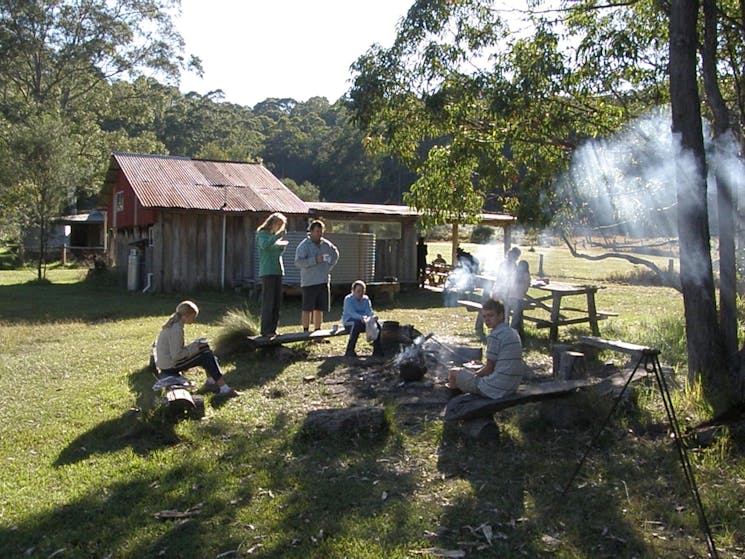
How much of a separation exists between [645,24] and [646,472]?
23.3 feet

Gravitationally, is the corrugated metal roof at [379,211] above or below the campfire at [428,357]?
above

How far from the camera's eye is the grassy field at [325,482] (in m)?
3.81

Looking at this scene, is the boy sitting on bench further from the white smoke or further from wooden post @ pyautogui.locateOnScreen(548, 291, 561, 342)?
wooden post @ pyautogui.locateOnScreen(548, 291, 561, 342)

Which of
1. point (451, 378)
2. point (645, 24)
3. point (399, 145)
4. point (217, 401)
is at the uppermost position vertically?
point (645, 24)

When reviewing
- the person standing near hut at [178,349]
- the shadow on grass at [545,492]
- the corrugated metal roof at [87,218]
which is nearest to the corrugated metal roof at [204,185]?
the person standing near hut at [178,349]

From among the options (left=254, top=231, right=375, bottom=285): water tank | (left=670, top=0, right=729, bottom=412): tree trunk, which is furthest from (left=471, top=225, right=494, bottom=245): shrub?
(left=670, top=0, right=729, bottom=412): tree trunk

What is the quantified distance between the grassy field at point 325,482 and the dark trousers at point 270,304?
1.24 m

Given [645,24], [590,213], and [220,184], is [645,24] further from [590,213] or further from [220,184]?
[220,184]

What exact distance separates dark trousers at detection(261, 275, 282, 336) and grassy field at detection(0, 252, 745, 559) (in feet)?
4.07

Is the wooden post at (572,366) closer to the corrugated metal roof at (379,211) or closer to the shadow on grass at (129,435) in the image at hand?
the shadow on grass at (129,435)

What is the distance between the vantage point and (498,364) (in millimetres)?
5547

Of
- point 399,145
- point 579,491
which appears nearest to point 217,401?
point 579,491

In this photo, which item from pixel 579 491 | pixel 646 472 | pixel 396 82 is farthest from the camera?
pixel 396 82

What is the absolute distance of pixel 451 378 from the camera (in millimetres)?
5977
